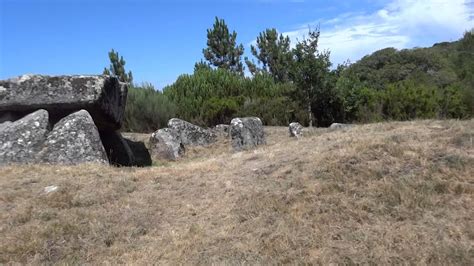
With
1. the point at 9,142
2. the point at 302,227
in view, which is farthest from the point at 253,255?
the point at 9,142

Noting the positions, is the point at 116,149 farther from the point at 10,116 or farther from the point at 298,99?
the point at 298,99

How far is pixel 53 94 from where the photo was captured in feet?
31.9

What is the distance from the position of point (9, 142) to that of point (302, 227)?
603cm

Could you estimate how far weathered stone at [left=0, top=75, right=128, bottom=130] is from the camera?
9664 millimetres

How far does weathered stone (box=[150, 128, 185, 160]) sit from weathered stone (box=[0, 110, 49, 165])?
302 cm

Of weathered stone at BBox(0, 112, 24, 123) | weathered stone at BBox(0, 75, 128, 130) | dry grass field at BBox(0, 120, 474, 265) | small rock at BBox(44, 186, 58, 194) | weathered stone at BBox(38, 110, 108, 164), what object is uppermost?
weathered stone at BBox(0, 75, 128, 130)

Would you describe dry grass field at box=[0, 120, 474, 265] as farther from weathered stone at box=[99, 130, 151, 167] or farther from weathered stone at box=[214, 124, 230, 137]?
weathered stone at box=[214, 124, 230, 137]

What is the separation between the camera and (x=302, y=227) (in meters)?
5.01

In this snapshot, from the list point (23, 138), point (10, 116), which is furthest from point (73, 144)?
point (10, 116)

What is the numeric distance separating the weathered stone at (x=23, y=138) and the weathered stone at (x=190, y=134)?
4032 mm

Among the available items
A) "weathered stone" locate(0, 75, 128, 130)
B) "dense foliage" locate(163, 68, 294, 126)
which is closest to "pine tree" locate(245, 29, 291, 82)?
"dense foliage" locate(163, 68, 294, 126)

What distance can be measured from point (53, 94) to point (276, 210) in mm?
6042

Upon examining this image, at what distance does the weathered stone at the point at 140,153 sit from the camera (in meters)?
11.4

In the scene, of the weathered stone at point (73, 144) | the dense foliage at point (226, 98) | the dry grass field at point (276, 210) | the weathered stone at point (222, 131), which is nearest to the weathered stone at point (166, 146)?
the weathered stone at point (222, 131)
